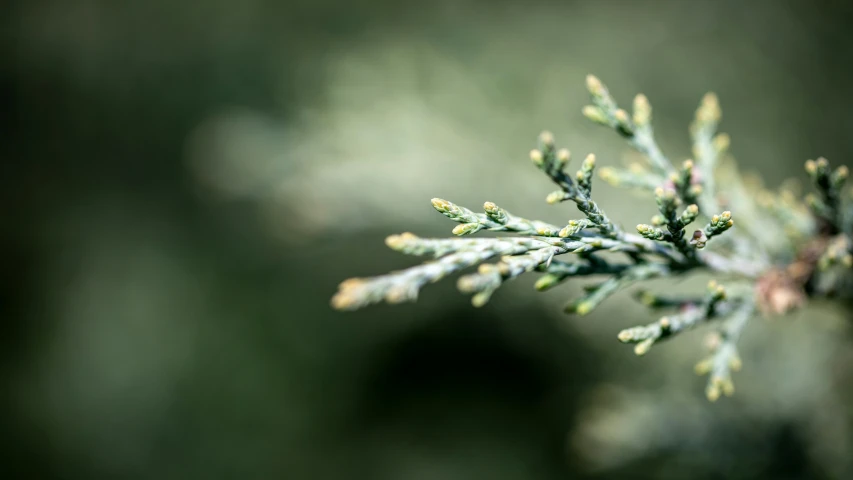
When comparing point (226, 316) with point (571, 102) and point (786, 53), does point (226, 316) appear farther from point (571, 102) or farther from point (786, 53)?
point (786, 53)

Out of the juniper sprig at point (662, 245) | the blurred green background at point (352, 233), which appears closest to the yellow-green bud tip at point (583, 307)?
the juniper sprig at point (662, 245)

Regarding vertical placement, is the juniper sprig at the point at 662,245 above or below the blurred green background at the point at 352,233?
below

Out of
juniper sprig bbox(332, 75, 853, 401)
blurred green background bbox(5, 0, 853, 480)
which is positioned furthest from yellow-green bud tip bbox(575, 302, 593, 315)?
blurred green background bbox(5, 0, 853, 480)

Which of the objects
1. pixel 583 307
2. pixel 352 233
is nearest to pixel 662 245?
pixel 583 307

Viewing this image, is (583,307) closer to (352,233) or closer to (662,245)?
(662,245)

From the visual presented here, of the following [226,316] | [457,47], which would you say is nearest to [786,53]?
[457,47]

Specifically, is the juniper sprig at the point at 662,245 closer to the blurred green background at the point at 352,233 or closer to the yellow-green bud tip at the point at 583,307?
the yellow-green bud tip at the point at 583,307
